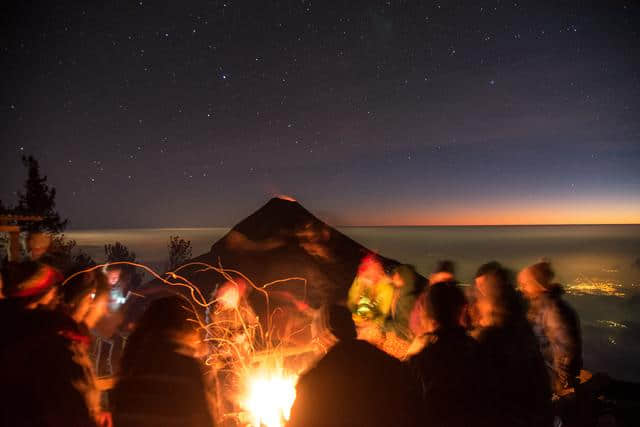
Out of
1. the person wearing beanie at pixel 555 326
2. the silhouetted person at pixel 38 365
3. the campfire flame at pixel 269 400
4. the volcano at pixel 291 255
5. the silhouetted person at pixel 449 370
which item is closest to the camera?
the silhouetted person at pixel 38 365

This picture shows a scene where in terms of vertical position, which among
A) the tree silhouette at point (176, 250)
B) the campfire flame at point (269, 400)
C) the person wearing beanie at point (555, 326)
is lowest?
the tree silhouette at point (176, 250)

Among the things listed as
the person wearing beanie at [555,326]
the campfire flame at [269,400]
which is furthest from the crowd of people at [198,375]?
the campfire flame at [269,400]

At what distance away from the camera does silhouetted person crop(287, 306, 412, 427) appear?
7.23 ft

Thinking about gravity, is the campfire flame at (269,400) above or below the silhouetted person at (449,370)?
below

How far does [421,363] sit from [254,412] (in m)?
2.25

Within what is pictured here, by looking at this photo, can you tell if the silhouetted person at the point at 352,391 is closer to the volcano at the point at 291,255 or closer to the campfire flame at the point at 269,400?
the campfire flame at the point at 269,400

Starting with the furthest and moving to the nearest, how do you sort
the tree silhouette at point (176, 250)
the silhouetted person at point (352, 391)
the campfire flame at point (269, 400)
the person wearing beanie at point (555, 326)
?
the tree silhouette at point (176, 250) → the person wearing beanie at point (555, 326) → the campfire flame at point (269, 400) → the silhouetted person at point (352, 391)

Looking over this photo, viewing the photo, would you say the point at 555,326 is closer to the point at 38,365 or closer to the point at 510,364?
the point at 510,364

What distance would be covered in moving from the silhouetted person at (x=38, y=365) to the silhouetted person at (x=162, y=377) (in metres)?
0.29

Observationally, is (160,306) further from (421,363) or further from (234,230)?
(234,230)

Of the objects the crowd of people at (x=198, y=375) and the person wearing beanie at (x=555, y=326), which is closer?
the crowd of people at (x=198, y=375)

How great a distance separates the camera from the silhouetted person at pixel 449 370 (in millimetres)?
2436

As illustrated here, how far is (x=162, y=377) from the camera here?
6.94 feet

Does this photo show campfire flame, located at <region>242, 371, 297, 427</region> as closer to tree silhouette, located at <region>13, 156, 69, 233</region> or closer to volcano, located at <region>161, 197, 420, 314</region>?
volcano, located at <region>161, 197, 420, 314</region>
